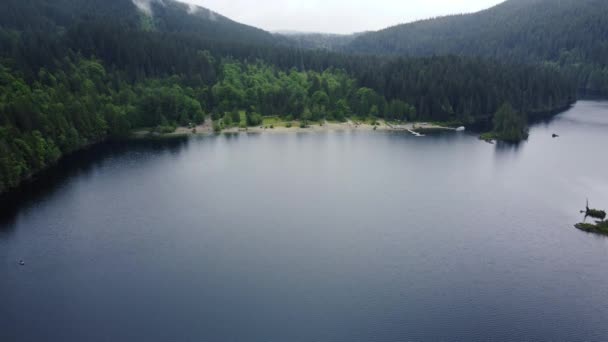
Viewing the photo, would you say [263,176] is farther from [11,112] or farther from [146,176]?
[11,112]

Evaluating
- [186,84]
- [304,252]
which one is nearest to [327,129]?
[186,84]

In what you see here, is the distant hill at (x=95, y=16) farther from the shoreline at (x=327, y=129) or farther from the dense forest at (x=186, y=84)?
the shoreline at (x=327, y=129)

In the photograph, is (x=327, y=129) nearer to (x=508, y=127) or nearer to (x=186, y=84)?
(x=186, y=84)

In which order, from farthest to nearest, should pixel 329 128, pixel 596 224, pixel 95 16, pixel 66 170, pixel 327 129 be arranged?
1. pixel 95 16
2. pixel 329 128
3. pixel 327 129
4. pixel 66 170
5. pixel 596 224

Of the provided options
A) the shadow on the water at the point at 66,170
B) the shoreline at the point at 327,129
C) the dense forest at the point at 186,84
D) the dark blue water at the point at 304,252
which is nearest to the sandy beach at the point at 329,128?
the shoreline at the point at 327,129

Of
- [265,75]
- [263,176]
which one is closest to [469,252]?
[263,176]

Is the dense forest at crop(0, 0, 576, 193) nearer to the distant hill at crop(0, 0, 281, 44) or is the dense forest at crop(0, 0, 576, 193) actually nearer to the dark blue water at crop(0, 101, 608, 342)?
the distant hill at crop(0, 0, 281, 44)
